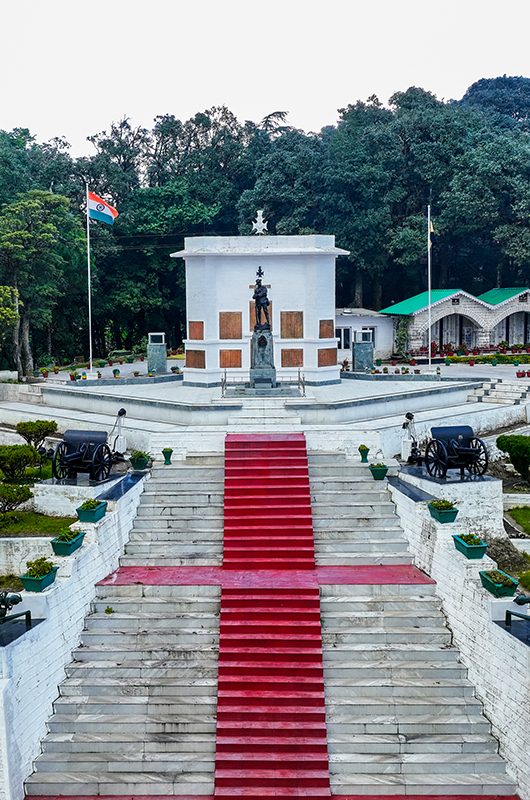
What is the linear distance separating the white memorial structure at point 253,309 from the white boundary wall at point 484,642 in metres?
14.6

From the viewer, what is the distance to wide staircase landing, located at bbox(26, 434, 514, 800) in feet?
35.0

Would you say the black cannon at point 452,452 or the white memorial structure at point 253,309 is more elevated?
the white memorial structure at point 253,309

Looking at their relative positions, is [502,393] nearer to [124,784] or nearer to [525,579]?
[525,579]

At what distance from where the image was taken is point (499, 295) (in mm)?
44156

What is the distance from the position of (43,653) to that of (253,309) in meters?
18.3

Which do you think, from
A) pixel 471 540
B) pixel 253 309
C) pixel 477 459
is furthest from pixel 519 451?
pixel 253 309

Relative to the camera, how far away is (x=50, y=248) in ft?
111

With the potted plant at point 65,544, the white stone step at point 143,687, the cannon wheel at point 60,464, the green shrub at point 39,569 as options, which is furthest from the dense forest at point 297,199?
the white stone step at point 143,687

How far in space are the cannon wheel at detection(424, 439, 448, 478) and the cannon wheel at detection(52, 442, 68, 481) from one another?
7.57m

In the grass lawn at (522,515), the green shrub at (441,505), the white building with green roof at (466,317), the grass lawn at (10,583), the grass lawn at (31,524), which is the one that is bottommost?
the grass lawn at (10,583)

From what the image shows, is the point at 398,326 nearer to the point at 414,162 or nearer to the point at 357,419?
the point at 414,162

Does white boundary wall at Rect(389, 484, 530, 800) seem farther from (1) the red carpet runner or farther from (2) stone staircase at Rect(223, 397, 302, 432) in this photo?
(2) stone staircase at Rect(223, 397, 302, 432)

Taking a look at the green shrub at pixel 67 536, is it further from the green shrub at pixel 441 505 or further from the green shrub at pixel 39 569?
the green shrub at pixel 441 505

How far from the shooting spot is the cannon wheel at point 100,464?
16.5 m
